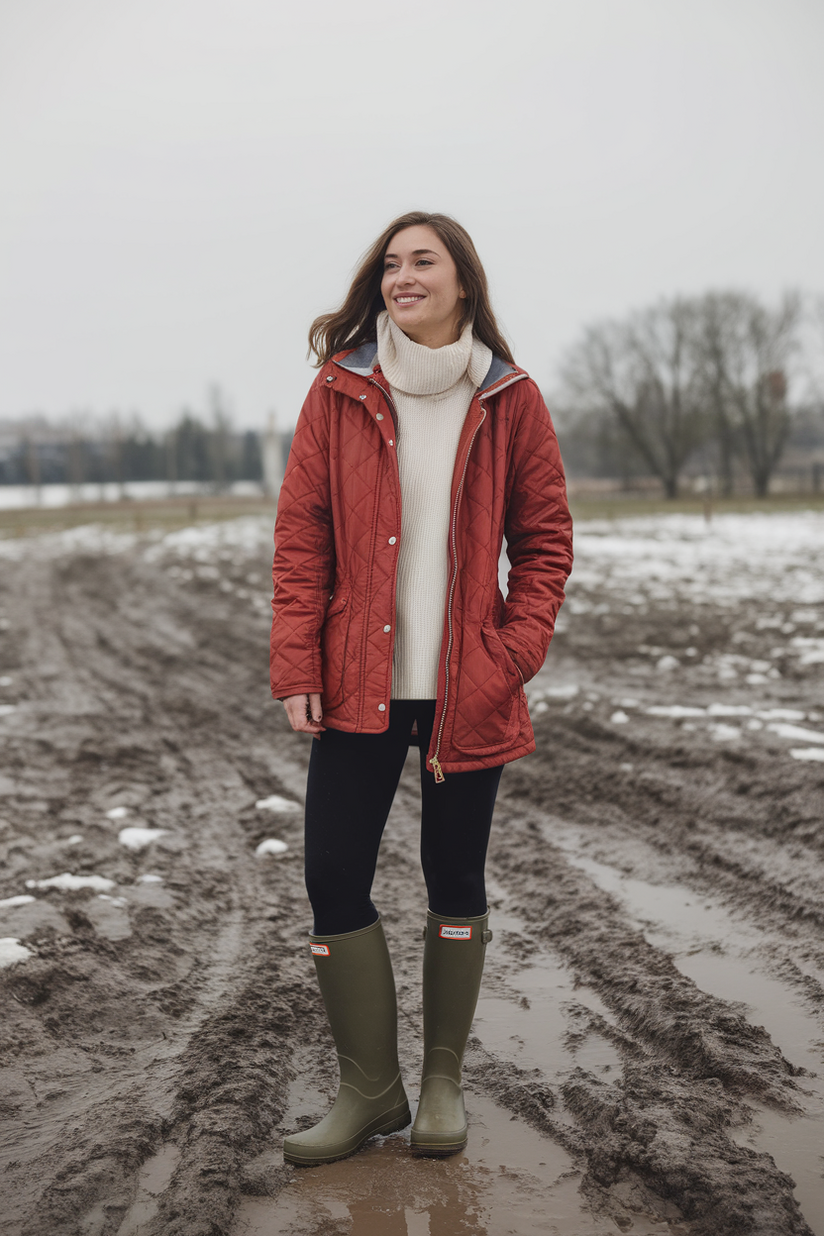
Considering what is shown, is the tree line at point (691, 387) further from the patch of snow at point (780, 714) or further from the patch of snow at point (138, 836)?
the patch of snow at point (138, 836)

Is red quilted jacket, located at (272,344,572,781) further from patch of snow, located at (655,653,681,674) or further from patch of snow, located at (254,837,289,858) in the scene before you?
patch of snow, located at (655,653,681,674)

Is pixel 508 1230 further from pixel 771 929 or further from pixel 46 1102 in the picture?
pixel 771 929

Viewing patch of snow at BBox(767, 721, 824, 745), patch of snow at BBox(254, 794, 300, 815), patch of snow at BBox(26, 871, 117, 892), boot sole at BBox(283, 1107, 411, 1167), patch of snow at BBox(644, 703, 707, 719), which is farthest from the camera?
patch of snow at BBox(644, 703, 707, 719)

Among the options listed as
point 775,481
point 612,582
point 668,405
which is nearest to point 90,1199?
point 612,582

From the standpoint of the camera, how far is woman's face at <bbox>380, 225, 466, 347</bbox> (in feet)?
7.94

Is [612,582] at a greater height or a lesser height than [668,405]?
lesser

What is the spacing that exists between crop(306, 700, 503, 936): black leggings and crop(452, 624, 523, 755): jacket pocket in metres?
0.09

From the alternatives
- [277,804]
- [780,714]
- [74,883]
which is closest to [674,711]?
[780,714]

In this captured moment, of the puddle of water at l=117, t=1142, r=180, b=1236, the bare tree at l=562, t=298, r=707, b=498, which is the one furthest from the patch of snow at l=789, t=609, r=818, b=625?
the bare tree at l=562, t=298, r=707, b=498

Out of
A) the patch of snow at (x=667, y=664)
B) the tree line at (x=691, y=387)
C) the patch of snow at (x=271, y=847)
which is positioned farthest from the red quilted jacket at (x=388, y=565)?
the tree line at (x=691, y=387)

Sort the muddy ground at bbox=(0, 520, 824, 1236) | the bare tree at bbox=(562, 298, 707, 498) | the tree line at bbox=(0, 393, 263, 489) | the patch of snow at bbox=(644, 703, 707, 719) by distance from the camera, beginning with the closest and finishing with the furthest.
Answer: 1. the muddy ground at bbox=(0, 520, 824, 1236)
2. the patch of snow at bbox=(644, 703, 707, 719)
3. the bare tree at bbox=(562, 298, 707, 498)
4. the tree line at bbox=(0, 393, 263, 489)

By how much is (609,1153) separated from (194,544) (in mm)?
17602

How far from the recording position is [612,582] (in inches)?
508

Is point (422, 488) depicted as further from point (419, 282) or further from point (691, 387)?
point (691, 387)
